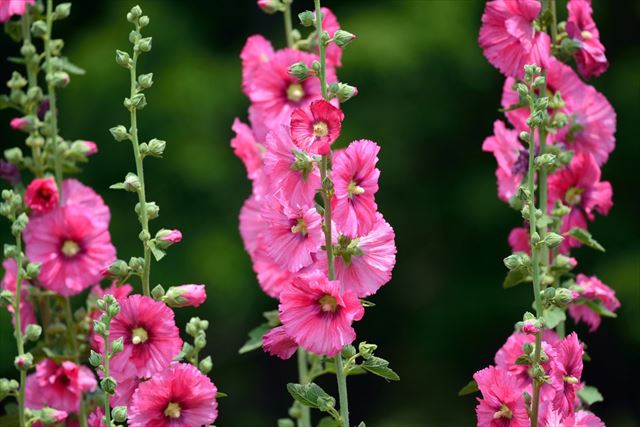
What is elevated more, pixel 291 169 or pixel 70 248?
pixel 291 169

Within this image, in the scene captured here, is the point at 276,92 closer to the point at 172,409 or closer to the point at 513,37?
the point at 513,37

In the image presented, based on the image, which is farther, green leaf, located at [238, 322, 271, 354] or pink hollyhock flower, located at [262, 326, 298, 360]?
green leaf, located at [238, 322, 271, 354]

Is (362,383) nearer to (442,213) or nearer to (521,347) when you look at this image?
(442,213)

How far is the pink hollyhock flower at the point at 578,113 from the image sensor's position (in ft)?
7.09

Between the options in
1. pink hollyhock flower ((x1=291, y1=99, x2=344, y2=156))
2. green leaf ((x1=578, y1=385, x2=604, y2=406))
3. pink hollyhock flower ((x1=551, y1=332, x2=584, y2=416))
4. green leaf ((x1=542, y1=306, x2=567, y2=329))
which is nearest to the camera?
pink hollyhock flower ((x1=291, y1=99, x2=344, y2=156))

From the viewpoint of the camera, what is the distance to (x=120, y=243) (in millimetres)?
7094

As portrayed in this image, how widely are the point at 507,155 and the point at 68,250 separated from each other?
750 mm

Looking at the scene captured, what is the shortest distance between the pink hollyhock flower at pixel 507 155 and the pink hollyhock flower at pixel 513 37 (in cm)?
18

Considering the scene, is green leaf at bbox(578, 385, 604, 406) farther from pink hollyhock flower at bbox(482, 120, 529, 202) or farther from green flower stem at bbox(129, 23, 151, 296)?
green flower stem at bbox(129, 23, 151, 296)

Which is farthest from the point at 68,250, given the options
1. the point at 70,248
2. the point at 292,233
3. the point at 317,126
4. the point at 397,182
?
the point at 397,182

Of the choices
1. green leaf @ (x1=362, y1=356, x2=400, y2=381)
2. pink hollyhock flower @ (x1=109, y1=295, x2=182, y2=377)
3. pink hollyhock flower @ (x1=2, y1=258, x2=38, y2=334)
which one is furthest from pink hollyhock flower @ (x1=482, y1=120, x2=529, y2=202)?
pink hollyhock flower @ (x1=2, y1=258, x2=38, y2=334)

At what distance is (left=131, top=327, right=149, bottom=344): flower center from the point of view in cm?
179

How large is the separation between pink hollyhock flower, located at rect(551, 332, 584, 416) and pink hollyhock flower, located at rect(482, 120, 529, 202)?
1.49ft

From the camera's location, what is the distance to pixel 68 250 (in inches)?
87.5
